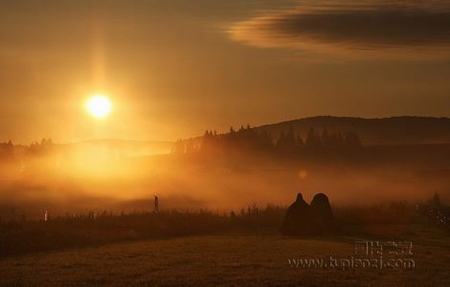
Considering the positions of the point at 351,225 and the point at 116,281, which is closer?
the point at 116,281

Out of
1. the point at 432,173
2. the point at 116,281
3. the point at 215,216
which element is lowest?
the point at 116,281

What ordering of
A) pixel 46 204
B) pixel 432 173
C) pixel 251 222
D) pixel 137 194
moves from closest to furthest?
pixel 251 222 → pixel 46 204 → pixel 137 194 → pixel 432 173

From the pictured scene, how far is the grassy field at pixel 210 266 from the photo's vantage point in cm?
3538

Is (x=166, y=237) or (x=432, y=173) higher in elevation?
(x=432, y=173)

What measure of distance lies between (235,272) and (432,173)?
15691cm

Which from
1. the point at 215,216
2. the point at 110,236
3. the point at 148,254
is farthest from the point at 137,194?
the point at 148,254

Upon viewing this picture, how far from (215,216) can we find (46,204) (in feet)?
231

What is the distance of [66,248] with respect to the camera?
1955 inches

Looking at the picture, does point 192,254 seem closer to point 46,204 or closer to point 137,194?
point 46,204

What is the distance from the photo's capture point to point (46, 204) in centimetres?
12938

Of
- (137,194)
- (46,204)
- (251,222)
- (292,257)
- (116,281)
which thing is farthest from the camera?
(137,194)

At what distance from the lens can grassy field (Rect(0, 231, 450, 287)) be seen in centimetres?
3538

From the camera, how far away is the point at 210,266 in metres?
39.5

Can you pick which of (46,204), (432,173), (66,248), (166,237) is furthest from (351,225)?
(432,173)
